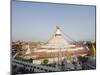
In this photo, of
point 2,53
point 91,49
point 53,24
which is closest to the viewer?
point 2,53

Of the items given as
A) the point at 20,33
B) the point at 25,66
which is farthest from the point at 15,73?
the point at 20,33

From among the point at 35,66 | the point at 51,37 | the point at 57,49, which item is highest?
the point at 51,37

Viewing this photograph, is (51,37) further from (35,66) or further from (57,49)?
(35,66)

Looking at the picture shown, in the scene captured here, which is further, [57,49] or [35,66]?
[57,49]

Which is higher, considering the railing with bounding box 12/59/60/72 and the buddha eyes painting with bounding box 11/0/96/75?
the buddha eyes painting with bounding box 11/0/96/75

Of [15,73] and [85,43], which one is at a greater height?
[85,43]

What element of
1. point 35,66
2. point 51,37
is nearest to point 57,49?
point 51,37

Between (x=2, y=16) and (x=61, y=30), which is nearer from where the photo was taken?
(x=2, y=16)

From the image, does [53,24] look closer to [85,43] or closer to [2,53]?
[85,43]
